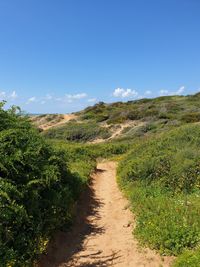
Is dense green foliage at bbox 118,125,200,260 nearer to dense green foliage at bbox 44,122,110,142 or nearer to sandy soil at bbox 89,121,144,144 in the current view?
sandy soil at bbox 89,121,144,144

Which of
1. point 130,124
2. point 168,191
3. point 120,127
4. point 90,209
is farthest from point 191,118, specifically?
point 90,209

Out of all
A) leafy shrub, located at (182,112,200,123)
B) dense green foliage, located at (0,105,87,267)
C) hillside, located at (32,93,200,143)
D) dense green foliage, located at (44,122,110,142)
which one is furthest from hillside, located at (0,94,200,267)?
dense green foliage, located at (44,122,110,142)

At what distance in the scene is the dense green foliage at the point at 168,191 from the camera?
978 cm

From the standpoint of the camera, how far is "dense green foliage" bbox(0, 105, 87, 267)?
821 centimetres

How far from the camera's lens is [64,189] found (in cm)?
1188

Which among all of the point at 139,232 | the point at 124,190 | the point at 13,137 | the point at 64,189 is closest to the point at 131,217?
the point at 139,232

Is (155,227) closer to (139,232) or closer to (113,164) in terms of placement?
(139,232)

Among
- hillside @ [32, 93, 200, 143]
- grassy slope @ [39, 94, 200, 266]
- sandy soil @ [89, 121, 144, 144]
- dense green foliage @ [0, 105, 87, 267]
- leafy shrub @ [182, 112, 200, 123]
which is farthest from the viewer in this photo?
sandy soil @ [89, 121, 144, 144]

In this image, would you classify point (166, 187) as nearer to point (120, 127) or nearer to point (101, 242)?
point (101, 242)

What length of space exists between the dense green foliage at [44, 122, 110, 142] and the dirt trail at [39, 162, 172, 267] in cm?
2736

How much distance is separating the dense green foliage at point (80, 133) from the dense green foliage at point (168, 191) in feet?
67.6

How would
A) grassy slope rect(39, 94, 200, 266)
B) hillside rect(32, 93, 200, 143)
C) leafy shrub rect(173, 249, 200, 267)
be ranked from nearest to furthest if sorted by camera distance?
leafy shrub rect(173, 249, 200, 267), grassy slope rect(39, 94, 200, 266), hillside rect(32, 93, 200, 143)

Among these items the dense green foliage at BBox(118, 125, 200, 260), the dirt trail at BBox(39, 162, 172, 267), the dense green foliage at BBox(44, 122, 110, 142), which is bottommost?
the dirt trail at BBox(39, 162, 172, 267)

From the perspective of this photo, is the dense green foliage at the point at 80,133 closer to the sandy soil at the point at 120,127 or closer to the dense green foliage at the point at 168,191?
the sandy soil at the point at 120,127
